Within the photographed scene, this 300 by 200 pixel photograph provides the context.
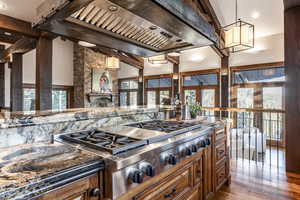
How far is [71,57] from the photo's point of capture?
8172mm

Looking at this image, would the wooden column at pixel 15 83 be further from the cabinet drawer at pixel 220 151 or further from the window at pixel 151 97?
the cabinet drawer at pixel 220 151

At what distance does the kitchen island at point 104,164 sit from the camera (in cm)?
74

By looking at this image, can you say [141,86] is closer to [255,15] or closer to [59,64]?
[59,64]

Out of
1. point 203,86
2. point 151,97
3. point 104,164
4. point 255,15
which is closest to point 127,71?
point 151,97

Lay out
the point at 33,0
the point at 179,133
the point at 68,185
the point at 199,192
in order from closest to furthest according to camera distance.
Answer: the point at 68,185, the point at 179,133, the point at 199,192, the point at 33,0

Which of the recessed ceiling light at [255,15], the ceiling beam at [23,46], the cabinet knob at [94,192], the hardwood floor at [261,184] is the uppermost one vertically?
the recessed ceiling light at [255,15]

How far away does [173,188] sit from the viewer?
142 cm

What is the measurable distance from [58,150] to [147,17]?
1.00 meters

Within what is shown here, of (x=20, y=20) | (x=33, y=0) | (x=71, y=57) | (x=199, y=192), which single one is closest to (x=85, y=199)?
(x=199, y=192)

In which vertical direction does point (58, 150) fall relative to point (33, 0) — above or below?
below

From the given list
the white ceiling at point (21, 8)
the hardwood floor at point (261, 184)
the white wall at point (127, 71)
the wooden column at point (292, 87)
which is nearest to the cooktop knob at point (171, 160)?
the hardwood floor at point (261, 184)

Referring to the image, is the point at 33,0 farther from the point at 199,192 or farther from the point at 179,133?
the point at 199,192

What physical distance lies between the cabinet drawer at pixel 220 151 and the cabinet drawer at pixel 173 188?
0.74 metres

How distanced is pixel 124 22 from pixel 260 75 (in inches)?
219
